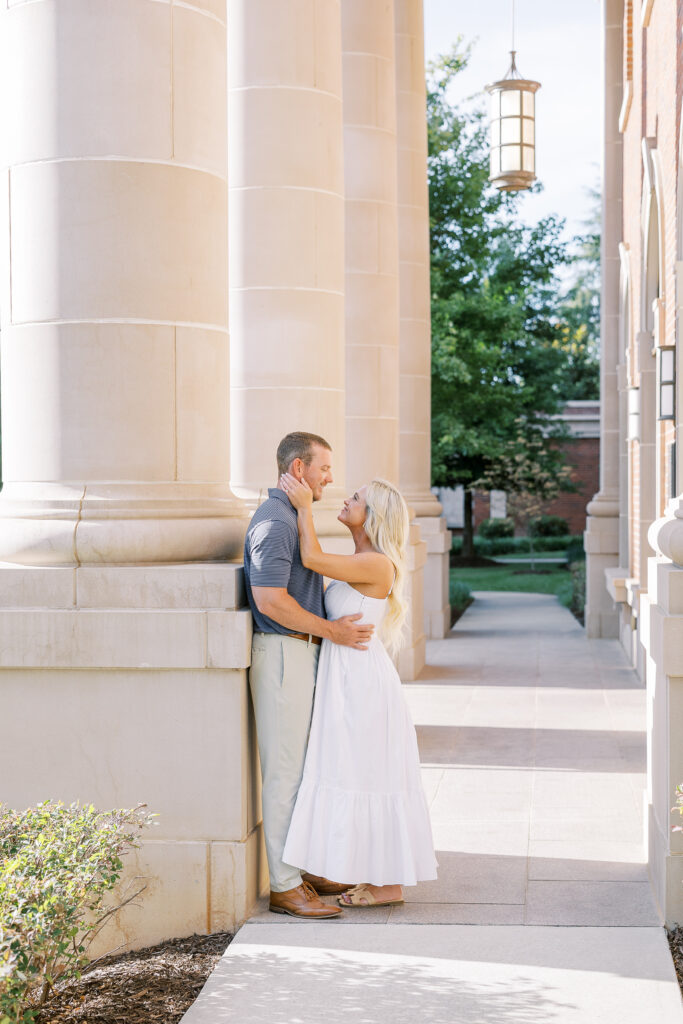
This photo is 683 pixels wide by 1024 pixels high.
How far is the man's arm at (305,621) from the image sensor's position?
557cm

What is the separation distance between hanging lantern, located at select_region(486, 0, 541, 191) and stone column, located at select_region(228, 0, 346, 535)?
562 cm

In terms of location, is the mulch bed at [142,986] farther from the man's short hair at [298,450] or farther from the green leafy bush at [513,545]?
the green leafy bush at [513,545]

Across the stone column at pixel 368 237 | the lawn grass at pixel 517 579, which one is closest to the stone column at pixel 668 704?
the stone column at pixel 368 237

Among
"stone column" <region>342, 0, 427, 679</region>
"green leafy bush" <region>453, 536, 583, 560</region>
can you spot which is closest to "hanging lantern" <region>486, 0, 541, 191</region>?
"stone column" <region>342, 0, 427, 679</region>

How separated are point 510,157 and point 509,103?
24.5 inches

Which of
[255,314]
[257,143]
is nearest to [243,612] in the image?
[255,314]

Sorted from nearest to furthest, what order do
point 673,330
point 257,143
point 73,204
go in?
point 73,204 < point 257,143 < point 673,330

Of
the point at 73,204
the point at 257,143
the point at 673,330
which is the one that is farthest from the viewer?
the point at 673,330

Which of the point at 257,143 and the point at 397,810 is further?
the point at 257,143

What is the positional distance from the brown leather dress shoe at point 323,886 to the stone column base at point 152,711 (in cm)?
47

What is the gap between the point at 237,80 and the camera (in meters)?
8.89

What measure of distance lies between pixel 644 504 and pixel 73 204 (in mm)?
9221

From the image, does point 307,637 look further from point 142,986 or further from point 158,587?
point 142,986

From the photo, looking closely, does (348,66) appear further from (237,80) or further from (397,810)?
(397,810)
